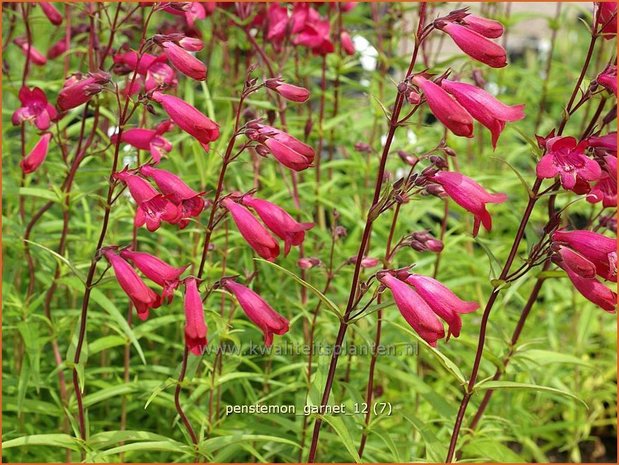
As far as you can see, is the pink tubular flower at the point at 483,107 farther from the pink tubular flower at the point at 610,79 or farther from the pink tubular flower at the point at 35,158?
the pink tubular flower at the point at 35,158

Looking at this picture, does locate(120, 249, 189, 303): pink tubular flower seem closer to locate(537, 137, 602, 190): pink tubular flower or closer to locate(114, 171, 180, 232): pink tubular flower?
locate(114, 171, 180, 232): pink tubular flower

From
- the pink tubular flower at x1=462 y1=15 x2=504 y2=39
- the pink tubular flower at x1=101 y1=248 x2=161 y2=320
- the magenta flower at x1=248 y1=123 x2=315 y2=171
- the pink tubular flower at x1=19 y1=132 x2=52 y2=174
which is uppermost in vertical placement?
the pink tubular flower at x1=462 y1=15 x2=504 y2=39

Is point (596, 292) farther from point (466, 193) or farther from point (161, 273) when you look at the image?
point (161, 273)

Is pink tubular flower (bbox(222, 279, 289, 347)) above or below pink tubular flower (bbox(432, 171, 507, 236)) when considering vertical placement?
below

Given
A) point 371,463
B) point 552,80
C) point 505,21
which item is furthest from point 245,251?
point 552,80

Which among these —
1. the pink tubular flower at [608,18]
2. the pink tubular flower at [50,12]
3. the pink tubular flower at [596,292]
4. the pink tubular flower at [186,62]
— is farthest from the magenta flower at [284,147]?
the pink tubular flower at [50,12]

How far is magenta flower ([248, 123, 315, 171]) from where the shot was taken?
2346 mm

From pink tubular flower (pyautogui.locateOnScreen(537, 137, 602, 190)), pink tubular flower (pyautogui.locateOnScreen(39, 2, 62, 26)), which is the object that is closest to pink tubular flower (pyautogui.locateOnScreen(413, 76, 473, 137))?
pink tubular flower (pyautogui.locateOnScreen(537, 137, 602, 190))

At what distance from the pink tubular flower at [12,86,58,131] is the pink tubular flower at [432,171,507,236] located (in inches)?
54.5

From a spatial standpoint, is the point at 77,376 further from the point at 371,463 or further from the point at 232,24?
the point at 232,24

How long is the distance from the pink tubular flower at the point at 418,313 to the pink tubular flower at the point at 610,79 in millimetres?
734

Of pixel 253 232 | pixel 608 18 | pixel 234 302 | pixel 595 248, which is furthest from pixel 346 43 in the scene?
pixel 595 248

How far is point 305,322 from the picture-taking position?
3479 millimetres

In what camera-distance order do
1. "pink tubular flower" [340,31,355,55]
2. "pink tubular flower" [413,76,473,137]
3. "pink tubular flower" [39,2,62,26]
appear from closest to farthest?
"pink tubular flower" [413,76,473,137]
"pink tubular flower" [39,2,62,26]
"pink tubular flower" [340,31,355,55]
